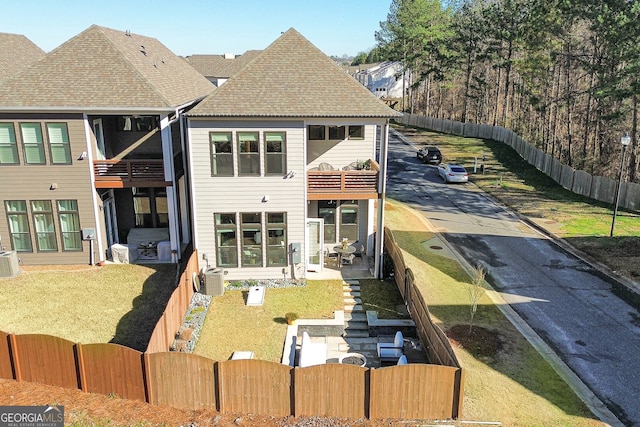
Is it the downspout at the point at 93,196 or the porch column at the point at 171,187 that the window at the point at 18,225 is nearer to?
the downspout at the point at 93,196

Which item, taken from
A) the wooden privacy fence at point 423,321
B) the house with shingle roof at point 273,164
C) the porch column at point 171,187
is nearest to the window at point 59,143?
the porch column at point 171,187

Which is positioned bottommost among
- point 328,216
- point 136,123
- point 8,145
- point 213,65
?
point 328,216

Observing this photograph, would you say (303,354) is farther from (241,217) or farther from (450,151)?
(450,151)

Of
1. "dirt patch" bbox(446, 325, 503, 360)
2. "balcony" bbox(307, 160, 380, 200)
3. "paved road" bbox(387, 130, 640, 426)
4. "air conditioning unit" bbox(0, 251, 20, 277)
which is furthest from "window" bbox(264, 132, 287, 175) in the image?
"air conditioning unit" bbox(0, 251, 20, 277)

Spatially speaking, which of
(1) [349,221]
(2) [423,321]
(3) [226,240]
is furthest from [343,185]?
(2) [423,321]

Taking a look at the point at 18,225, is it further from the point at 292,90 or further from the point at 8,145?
the point at 292,90

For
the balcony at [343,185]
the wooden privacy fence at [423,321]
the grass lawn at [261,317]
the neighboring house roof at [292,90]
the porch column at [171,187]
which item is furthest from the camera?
the porch column at [171,187]
